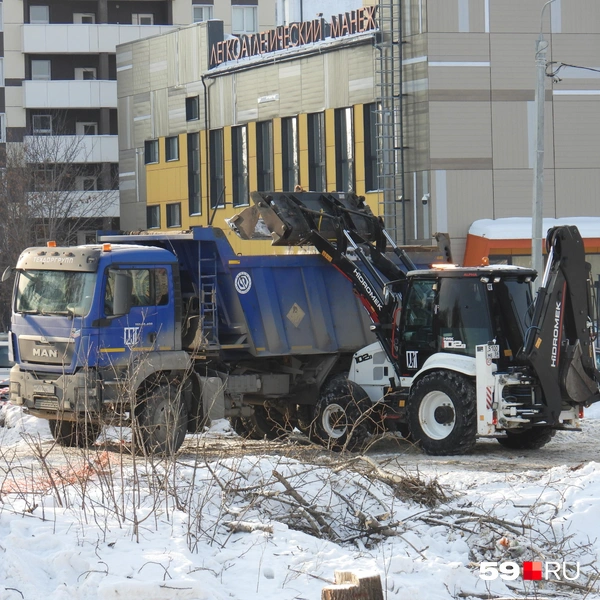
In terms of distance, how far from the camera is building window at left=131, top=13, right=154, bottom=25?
65625mm

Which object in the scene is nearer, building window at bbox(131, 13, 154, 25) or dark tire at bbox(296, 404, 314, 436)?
dark tire at bbox(296, 404, 314, 436)

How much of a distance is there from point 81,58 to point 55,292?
164 feet

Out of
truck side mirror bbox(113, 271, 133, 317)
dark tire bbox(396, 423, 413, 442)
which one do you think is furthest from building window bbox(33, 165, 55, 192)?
truck side mirror bbox(113, 271, 133, 317)

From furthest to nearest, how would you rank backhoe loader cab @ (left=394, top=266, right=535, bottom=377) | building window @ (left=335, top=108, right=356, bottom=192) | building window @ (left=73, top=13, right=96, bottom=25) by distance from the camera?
building window @ (left=73, top=13, right=96, bottom=25) → building window @ (left=335, top=108, right=356, bottom=192) → backhoe loader cab @ (left=394, top=266, right=535, bottom=377)

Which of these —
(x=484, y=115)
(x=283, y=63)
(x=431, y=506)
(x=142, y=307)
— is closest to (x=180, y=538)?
(x=431, y=506)

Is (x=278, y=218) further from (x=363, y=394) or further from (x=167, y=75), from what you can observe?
(x=167, y=75)

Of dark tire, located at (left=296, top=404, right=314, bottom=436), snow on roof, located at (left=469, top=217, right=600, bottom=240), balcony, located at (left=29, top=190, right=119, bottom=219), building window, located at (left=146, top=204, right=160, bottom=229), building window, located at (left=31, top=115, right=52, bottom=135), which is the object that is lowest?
dark tire, located at (left=296, top=404, right=314, bottom=436)

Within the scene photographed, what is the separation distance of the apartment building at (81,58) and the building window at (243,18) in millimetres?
52

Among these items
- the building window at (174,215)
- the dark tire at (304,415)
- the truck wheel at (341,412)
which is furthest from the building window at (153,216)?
the truck wheel at (341,412)

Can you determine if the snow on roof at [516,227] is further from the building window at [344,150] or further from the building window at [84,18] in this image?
the building window at [84,18]

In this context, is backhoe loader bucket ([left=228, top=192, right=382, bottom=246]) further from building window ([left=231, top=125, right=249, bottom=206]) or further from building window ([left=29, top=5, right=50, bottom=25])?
building window ([left=29, top=5, right=50, bottom=25])

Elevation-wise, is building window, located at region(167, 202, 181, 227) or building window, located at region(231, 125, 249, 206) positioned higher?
building window, located at region(231, 125, 249, 206)

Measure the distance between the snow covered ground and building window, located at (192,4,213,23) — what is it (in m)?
55.5

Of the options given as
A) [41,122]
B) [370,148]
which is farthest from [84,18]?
[370,148]
